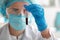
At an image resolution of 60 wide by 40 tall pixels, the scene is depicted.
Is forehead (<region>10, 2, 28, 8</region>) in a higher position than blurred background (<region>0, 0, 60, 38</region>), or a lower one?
higher

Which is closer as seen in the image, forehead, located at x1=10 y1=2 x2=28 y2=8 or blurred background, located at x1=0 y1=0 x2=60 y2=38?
forehead, located at x1=10 y1=2 x2=28 y2=8

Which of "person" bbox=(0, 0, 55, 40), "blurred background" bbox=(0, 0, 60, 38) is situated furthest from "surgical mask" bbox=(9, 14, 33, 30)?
"blurred background" bbox=(0, 0, 60, 38)

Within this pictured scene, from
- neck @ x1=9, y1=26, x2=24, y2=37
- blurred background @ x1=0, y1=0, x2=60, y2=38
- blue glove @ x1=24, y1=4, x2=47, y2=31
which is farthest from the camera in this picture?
blurred background @ x1=0, y1=0, x2=60, y2=38

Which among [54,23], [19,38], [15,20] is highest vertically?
[15,20]

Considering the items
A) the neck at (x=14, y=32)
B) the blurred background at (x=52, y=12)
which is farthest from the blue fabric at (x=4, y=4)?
the blurred background at (x=52, y=12)

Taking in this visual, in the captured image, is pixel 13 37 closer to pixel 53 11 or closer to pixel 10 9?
pixel 10 9

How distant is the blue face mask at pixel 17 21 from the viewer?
938mm

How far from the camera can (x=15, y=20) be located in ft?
3.12

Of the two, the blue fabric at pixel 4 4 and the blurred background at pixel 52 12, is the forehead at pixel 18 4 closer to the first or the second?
the blue fabric at pixel 4 4

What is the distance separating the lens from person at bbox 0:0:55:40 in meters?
0.87

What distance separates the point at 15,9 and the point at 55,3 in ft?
6.11

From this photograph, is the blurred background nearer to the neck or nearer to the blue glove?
the neck

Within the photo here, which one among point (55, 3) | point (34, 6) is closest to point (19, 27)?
point (34, 6)

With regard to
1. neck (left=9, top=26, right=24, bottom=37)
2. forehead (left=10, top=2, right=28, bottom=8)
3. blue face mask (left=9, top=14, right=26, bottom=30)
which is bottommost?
neck (left=9, top=26, right=24, bottom=37)
